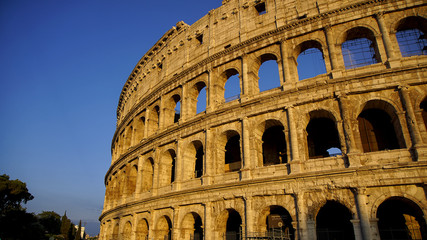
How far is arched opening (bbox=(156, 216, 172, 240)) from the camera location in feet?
53.5

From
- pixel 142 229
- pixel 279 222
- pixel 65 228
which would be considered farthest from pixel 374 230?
pixel 65 228

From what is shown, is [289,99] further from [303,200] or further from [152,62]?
[152,62]

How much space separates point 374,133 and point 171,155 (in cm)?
1160

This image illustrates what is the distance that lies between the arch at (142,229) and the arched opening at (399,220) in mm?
13300

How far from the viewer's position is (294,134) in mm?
12445

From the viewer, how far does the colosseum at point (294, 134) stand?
10.8 meters

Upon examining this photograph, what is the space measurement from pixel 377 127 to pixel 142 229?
14.9 m

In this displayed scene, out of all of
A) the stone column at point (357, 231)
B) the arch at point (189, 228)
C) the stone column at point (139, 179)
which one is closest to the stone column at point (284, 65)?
the stone column at point (357, 231)

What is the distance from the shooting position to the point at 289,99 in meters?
13.1

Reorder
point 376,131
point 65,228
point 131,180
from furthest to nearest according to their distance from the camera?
1. point 65,228
2. point 131,180
3. point 376,131

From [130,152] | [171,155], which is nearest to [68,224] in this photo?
[130,152]

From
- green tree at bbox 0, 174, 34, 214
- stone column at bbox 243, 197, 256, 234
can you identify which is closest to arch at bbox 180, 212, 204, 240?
stone column at bbox 243, 197, 256, 234

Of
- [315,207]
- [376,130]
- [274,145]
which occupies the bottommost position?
[315,207]

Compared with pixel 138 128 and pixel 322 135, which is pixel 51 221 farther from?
pixel 322 135
